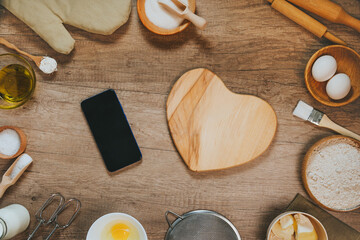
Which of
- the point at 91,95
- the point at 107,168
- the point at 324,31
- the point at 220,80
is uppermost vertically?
the point at 324,31

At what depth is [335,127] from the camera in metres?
0.78

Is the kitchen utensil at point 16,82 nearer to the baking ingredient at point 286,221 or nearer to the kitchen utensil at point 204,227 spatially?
the kitchen utensil at point 204,227

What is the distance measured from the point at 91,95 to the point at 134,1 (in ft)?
0.91

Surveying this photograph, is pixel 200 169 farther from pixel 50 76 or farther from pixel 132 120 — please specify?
pixel 50 76

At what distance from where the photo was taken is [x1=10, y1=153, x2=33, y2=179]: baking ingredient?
2.59 ft

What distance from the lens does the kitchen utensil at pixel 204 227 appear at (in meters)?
0.79

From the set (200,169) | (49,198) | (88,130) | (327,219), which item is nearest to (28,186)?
(49,198)

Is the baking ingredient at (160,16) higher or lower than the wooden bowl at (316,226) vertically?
higher

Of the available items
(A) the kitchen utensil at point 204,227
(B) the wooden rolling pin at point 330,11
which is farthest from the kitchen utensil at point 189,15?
(A) the kitchen utensil at point 204,227

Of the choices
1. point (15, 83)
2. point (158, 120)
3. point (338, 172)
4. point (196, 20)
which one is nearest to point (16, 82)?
point (15, 83)

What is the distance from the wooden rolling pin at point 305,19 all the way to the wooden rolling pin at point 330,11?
0.8 inches

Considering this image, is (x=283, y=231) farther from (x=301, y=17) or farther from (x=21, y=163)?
(x=21, y=163)

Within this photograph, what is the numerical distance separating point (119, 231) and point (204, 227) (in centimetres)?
22

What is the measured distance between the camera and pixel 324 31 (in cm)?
77
